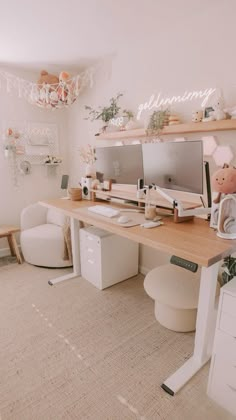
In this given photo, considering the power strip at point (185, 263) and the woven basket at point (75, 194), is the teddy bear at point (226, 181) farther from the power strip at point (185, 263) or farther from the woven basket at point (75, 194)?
the woven basket at point (75, 194)

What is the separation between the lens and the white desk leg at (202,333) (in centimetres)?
134

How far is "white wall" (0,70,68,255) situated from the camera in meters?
3.01

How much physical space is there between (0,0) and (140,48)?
3.95ft

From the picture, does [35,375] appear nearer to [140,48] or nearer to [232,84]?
[232,84]

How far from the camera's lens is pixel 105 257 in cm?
230

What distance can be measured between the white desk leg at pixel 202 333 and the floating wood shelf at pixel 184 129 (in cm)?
94

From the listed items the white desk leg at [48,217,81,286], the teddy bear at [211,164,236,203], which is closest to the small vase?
the white desk leg at [48,217,81,286]

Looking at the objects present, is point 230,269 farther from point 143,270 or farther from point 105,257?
point 143,270

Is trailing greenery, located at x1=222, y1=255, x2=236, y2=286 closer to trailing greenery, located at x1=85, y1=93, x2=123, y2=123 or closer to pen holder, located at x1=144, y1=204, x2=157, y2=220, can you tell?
pen holder, located at x1=144, y1=204, x2=157, y2=220

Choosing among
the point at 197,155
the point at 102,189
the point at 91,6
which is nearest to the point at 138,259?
the point at 102,189

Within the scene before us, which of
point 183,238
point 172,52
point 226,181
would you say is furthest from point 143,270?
point 172,52

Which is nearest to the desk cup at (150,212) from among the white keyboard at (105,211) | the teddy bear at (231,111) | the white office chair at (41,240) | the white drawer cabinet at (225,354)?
the white keyboard at (105,211)

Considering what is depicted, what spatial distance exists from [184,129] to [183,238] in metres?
0.96

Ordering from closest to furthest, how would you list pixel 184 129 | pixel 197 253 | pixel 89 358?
pixel 197 253 → pixel 89 358 → pixel 184 129
